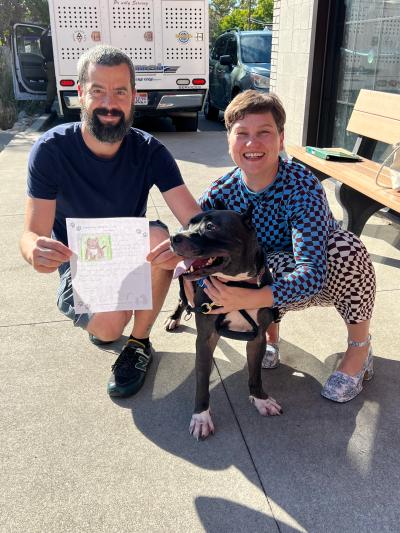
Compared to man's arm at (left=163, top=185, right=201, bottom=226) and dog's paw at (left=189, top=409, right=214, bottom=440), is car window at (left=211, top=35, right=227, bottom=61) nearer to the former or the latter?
man's arm at (left=163, top=185, right=201, bottom=226)

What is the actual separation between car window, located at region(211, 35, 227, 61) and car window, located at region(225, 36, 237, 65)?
389mm

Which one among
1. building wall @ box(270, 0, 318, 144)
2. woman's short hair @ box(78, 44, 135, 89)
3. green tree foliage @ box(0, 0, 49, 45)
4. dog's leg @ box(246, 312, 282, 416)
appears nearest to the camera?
dog's leg @ box(246, 312, 282, 416)

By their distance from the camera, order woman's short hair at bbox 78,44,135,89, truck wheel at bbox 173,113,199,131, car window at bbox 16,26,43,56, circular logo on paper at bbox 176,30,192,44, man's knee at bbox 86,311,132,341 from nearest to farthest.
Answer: woman's short hair at bbox 78,44,135,89 < man's knee at bbox 86,311,132,341 < circular logo on paper at bbox 176,30,192,44 < truck wheel at bbox 173,113,199,131 < car window at bbox 16,26,43,56

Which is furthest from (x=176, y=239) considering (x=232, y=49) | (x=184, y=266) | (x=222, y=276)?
(x=232, y=49)

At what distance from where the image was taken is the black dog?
1.98 metres

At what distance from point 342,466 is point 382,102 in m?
3.25

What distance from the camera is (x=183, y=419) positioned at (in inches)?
97.3

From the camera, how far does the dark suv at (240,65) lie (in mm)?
9586

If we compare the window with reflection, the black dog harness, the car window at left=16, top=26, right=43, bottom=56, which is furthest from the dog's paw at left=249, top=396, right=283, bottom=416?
the car window at left=16, top=26, right=43, bottom=56

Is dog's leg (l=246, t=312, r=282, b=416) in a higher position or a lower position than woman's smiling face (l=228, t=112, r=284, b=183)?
lower

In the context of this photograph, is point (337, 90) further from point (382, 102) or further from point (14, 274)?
point (14, 274)

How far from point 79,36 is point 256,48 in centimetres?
368

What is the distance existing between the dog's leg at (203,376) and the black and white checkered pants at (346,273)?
1.44 ft

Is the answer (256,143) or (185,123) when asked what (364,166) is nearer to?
(256,143)
